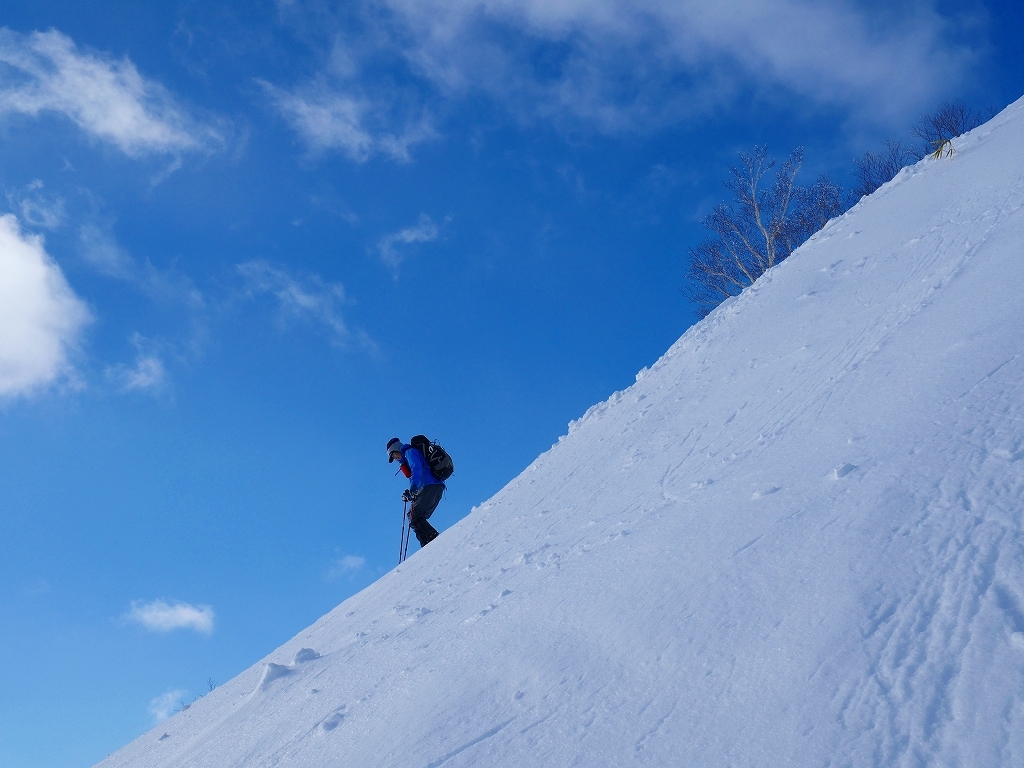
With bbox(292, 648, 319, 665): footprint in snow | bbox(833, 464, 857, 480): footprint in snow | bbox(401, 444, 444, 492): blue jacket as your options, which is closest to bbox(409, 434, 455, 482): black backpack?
bbox(401, 444, 444, 492): blue jacket

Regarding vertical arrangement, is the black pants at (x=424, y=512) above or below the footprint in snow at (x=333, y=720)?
above

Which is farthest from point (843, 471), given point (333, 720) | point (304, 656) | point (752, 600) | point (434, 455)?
point (434, 455)

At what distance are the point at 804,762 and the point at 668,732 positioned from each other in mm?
385

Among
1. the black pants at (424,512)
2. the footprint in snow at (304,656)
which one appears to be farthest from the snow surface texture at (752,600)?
the black pants at (424,512)

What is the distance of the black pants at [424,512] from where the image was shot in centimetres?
795

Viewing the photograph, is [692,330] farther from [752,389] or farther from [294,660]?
[294,660]

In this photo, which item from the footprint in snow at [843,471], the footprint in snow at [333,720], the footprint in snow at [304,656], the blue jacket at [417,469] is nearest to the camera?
the footprint in snow at [333,720]

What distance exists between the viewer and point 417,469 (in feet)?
26.0

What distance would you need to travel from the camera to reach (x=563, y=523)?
4.70 meters

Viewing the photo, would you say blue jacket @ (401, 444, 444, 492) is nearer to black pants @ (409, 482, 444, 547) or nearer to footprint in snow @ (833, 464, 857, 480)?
black pants @ (409, 482, 444, 547)

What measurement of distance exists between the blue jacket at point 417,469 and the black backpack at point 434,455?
1.6 inches

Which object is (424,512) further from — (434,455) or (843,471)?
(843,471)

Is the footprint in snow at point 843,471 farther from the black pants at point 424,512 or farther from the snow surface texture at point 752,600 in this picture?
the black pants at point 424,512

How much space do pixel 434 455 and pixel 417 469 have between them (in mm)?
246
